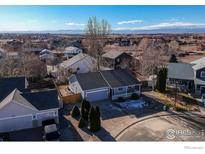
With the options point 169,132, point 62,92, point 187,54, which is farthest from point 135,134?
point 187,54

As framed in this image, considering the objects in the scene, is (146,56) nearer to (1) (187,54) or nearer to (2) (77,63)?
(2) (77,63)

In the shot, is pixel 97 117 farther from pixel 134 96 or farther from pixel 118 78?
pixel 118 78

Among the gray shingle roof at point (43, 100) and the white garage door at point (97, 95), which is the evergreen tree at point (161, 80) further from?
the gray shingle roof at point (43, 100)

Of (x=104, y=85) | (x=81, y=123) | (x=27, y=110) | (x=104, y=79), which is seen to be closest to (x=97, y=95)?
(x=104, y=85)

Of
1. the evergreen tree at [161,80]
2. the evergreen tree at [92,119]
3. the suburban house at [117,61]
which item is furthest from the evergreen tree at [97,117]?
the suburban house at [117,61]

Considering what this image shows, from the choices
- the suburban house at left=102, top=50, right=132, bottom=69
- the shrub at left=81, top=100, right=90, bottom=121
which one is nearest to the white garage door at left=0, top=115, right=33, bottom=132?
the shrub at left=81, top=100, right=90, bottom=121

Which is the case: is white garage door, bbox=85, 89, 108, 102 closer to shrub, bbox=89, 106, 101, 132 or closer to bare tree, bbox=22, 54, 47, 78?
shrub, bbox=89, 106, 101, 132
